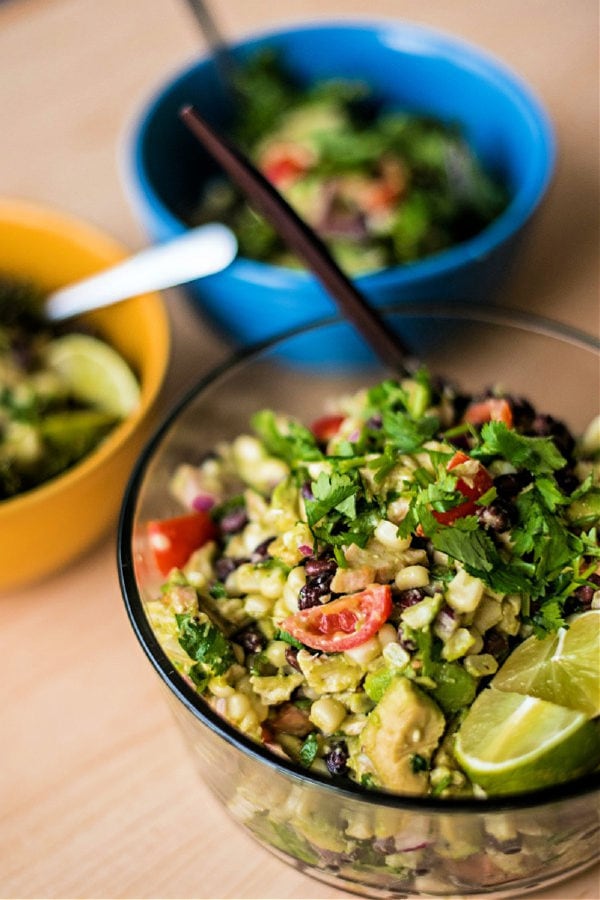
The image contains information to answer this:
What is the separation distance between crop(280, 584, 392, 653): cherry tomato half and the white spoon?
1.89ft

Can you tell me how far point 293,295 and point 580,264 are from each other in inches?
21.2

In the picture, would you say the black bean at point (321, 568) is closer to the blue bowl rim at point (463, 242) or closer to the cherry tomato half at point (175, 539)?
the cherry tomato half at point (175, 539)

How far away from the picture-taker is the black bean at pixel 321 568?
2.82 feet

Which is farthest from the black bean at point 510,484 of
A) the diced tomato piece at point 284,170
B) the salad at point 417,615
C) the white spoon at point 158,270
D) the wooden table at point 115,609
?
the diced tomato piece at point 284,170

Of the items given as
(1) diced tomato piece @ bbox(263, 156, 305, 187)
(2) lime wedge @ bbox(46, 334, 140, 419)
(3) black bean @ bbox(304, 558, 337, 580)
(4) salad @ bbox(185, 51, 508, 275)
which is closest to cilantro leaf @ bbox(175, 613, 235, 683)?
(3) black bean @ bbox(304, 558, 337, 580)

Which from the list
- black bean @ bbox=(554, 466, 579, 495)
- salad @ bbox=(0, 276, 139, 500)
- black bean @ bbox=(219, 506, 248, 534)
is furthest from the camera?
salad @ bbox=(0, 276, 139, 500)

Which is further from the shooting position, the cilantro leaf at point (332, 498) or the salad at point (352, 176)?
the salad at point (352, 176)

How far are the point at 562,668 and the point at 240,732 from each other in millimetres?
271

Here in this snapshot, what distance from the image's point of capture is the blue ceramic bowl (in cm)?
129

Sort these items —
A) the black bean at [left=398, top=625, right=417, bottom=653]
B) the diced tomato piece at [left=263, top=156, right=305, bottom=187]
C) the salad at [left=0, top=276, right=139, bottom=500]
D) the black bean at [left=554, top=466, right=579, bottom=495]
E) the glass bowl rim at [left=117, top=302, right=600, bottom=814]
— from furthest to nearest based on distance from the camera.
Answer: the diced tomato piece at [left=263, top=156, right=305, bottom=187]
the salad at [left=0, top=276, right=139, bottom=500]
the black bean at [left=554, top=466, right=579, bottom=495]
the black bean at [left=398, top=625, right=417, bottom=653]
the glass bowl rim at [left=117, top=302, right=600, bottom=814]

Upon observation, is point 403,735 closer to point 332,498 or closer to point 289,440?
point 332,498

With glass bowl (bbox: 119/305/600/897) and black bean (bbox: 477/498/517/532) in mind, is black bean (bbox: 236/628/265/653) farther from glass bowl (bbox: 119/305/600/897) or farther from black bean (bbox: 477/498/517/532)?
black bean (bbox: 477/498/517/532)

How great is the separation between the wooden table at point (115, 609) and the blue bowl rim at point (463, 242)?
0.09 metres

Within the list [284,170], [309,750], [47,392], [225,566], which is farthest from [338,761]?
[284,170]
